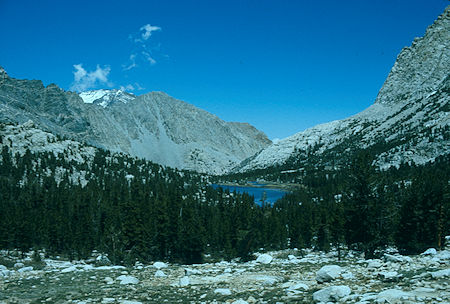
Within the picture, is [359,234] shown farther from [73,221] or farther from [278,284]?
[73,221]

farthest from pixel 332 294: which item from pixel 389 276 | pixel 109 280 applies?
pixel 109 280

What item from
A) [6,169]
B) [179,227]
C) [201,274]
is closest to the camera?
[201,274]

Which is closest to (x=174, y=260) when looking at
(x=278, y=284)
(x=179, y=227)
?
(x=179, y=227)

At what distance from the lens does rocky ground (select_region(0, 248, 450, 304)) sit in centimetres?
1221

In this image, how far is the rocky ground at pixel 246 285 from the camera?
12213mm

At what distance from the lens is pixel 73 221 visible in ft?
266

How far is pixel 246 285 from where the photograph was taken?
18500 mm

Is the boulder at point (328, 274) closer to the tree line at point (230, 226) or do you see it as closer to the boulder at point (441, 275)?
the boulder at point (441, 275)

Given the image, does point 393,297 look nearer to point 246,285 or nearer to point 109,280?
point 246,285

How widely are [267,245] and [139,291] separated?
6274cm

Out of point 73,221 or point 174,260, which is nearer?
point 174,260

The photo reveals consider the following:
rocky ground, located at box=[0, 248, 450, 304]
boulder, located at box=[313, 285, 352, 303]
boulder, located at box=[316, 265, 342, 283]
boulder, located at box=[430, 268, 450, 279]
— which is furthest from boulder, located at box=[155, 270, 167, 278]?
boulder, located at box=[430, 268, 450, 279]

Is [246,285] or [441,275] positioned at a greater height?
[441,275]

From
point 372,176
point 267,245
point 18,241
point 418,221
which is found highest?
point 372,176
